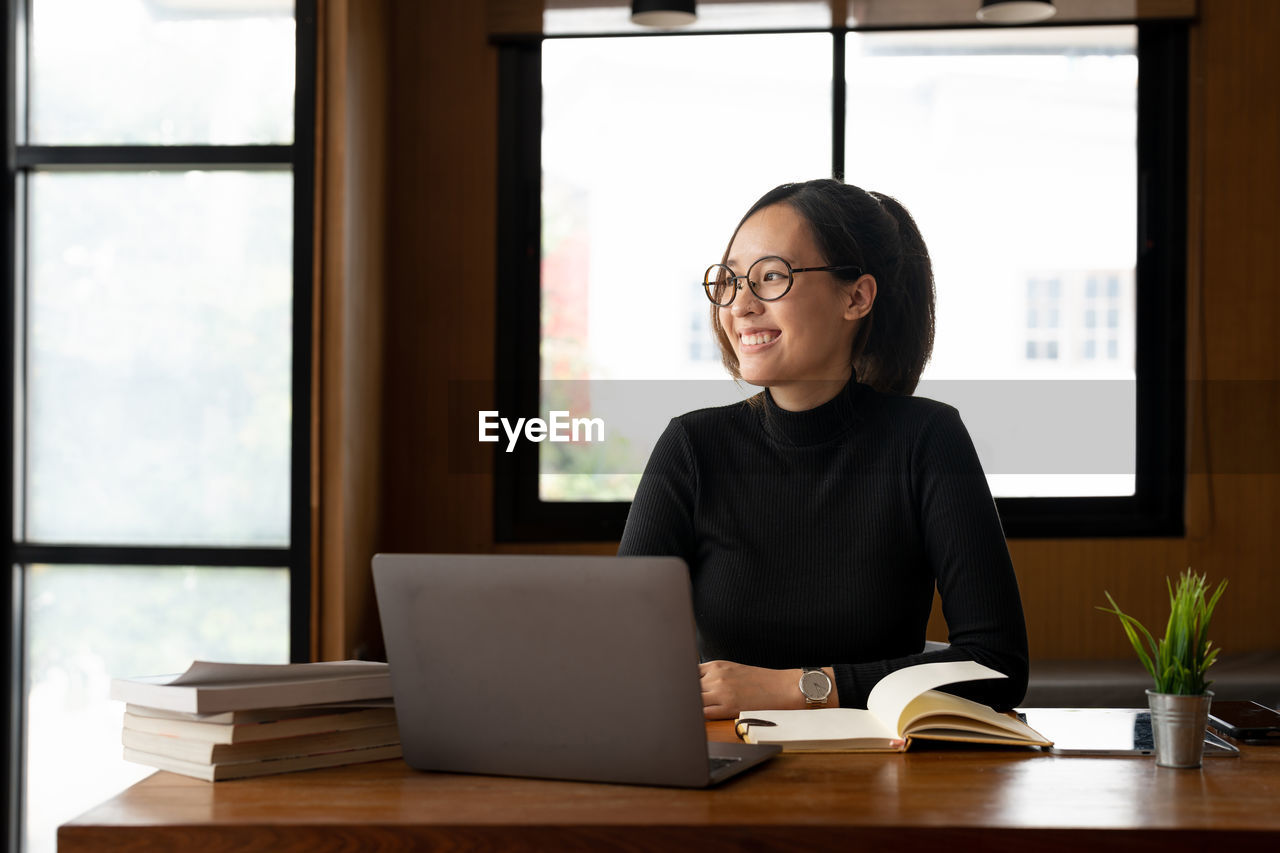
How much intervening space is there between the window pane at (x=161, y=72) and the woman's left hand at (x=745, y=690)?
6.04ft

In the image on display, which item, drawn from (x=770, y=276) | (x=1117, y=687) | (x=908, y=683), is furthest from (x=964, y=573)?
(x=1117, y=687)

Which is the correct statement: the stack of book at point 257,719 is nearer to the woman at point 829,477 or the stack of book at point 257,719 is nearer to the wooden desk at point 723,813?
the wooden desk at point 723,813

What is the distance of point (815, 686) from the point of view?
1.33 metres

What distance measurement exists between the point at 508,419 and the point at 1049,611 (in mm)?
1510

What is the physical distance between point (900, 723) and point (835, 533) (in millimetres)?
520

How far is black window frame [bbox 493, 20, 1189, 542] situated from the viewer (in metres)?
3.02

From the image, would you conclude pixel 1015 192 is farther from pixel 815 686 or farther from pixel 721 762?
pixel 721 762

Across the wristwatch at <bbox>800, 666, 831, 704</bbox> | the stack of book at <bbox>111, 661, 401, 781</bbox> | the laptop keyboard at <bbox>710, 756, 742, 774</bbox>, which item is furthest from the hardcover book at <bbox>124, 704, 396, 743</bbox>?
the wristwatch at <bbox>800, 666, 831, 704</bbox>

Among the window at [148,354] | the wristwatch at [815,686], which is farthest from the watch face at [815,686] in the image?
the window at [148,354]

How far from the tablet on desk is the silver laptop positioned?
1.16 ft

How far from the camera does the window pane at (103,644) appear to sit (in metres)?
2.63

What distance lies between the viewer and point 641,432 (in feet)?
10.3

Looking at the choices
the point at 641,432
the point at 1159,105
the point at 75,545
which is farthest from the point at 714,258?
the point at 75,545

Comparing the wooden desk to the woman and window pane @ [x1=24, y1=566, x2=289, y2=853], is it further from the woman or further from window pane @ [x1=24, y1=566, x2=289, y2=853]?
window pane @ [x1=24, y1=566, x2=289, y2=853]
